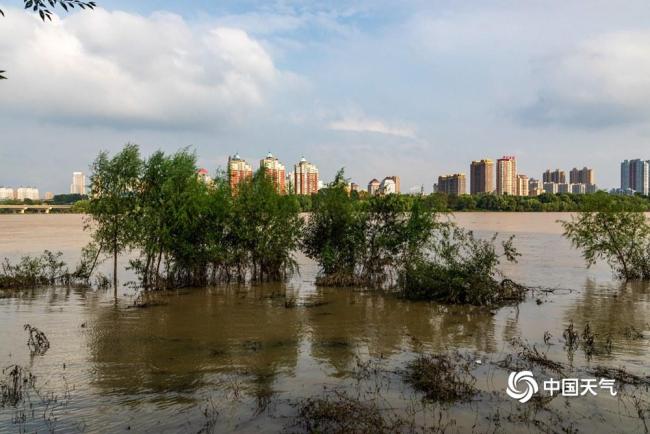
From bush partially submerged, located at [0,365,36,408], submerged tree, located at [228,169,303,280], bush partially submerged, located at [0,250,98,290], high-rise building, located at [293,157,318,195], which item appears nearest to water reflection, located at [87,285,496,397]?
bush partially submerged, located at [0,365,36,408]

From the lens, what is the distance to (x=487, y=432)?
271 inches

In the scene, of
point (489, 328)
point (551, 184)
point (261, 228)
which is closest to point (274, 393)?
point (489, 328)

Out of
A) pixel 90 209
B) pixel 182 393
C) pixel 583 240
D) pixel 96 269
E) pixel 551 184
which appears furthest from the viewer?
pixel 551 184

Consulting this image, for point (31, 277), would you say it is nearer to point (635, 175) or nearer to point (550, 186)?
point (550, 186)

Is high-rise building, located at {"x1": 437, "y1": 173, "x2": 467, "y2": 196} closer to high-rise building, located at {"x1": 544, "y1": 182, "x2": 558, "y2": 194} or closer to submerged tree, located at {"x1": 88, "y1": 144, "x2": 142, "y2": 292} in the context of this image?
high-rise building, located at {"x1": 544, "y1": 182, "x2": 558, "y2": 194}

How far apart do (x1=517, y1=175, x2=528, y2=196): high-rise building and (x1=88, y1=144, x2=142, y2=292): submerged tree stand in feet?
480

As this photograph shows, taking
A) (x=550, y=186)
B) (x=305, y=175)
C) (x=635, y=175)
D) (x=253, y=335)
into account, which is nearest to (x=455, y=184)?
(x=550, y=186)

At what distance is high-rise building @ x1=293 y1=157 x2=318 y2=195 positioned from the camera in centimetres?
5241

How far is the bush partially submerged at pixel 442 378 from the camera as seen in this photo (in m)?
8.21

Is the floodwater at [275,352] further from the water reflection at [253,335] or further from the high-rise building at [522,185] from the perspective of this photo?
the high-rise building at [522,185]

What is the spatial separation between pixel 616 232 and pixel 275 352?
17.5m

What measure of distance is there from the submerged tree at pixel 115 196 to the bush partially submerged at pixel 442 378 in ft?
46.3

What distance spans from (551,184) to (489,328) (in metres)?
181

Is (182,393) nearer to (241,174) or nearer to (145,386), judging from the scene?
A: (145,386)
